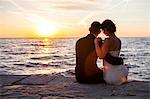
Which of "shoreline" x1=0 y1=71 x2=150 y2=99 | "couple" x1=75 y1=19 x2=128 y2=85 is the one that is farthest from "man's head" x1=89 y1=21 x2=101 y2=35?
"shoreline" x1=0 y1=71 x2=150 y2=99

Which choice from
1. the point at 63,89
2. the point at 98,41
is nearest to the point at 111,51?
the point at 98,41

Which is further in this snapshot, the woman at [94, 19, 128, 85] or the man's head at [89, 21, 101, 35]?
the man's head at [89, 21, 101, 35]

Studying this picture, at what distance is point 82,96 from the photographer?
5801mm

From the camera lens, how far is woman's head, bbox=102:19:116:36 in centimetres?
687

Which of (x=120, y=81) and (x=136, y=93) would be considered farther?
(x=120, y=81)

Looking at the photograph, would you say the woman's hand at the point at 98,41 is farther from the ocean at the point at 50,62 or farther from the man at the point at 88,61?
the ocean at the point at 50,62

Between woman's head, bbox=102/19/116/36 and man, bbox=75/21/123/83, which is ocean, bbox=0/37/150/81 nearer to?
man, bbox=75/21/123/83

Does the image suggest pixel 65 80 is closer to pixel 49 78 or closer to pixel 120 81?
pixel 49 78

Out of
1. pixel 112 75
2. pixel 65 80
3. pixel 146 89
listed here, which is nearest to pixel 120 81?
pixel 112 75

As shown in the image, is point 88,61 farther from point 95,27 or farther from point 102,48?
point 95,27

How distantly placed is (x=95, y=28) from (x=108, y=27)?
0.29m

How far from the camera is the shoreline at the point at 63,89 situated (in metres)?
5.86

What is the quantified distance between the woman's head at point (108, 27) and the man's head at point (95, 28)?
113 mm

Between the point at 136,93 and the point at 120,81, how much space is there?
3.33 ft
